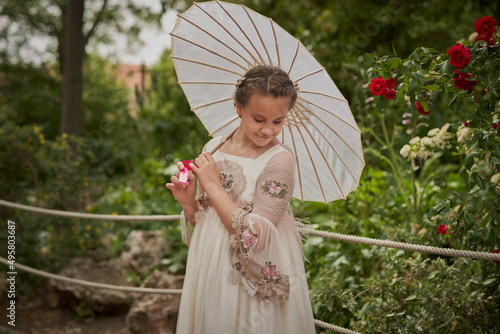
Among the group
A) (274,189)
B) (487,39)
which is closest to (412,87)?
(487,39)

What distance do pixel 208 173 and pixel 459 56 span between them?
1.11 meters

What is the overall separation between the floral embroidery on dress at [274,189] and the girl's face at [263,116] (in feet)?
0.51

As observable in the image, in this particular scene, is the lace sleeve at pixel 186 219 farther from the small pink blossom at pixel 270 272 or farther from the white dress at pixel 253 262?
the small pink blossom at pixel 270 272

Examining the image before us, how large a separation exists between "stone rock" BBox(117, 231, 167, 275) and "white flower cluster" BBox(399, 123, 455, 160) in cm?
258

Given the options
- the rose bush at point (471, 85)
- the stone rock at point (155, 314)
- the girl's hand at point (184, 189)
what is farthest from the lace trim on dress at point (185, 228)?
the stone rock at point (155, 314)

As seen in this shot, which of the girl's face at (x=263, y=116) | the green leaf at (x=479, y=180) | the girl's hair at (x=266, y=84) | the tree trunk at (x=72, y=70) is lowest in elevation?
the green leaf at (x=479, y=180)

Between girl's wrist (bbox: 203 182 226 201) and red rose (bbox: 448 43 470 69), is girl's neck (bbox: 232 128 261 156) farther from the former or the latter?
red rose (bbox: 448 43 470 69)

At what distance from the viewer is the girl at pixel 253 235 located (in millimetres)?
1623

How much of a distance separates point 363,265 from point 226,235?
1.94 metres

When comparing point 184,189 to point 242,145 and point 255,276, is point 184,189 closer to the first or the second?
point 242,145

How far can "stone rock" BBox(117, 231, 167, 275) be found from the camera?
4.45m

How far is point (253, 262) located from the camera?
1.64 metres

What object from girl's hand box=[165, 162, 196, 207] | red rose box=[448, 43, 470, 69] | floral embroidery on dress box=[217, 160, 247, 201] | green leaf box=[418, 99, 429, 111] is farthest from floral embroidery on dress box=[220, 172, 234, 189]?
red rose box=[448, 43, 470, 69]

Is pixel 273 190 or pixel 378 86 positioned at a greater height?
pixel 378 86
